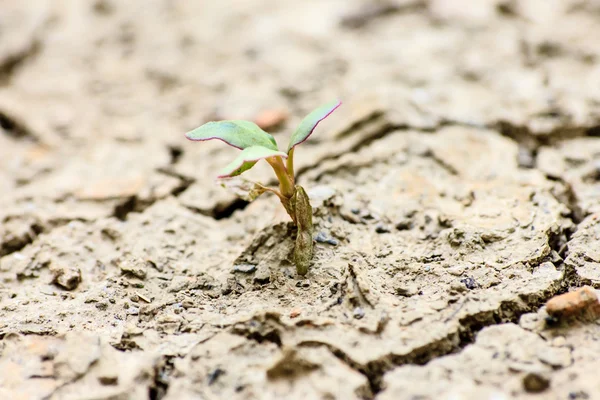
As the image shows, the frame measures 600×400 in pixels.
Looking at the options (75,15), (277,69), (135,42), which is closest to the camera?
(277,69)

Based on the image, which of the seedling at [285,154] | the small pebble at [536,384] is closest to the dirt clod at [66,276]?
the seedling at [285,154]

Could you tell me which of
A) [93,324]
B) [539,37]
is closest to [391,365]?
[93,324]

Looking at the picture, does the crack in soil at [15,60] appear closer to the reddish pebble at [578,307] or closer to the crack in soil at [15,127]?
the crack in soil at [15,127]

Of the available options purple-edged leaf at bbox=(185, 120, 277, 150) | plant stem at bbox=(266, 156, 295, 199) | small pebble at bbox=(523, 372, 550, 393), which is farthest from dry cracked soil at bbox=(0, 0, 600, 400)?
purple-edged leaf at bbox=(185, 120, 277, 150)

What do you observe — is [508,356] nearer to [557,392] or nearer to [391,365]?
[557,392]

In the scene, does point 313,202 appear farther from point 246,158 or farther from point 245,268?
point 246,158

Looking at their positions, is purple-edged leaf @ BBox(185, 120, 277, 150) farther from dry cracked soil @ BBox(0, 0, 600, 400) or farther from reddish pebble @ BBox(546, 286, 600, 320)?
reddish pebble @ BBox(546, 286, 600, 320)

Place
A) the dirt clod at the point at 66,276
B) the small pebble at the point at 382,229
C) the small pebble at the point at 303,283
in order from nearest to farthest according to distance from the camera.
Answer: the small pebble at the point at 303,283 < the dirt clod at the point at 66,276 < the small pebble at the point at 382,229
